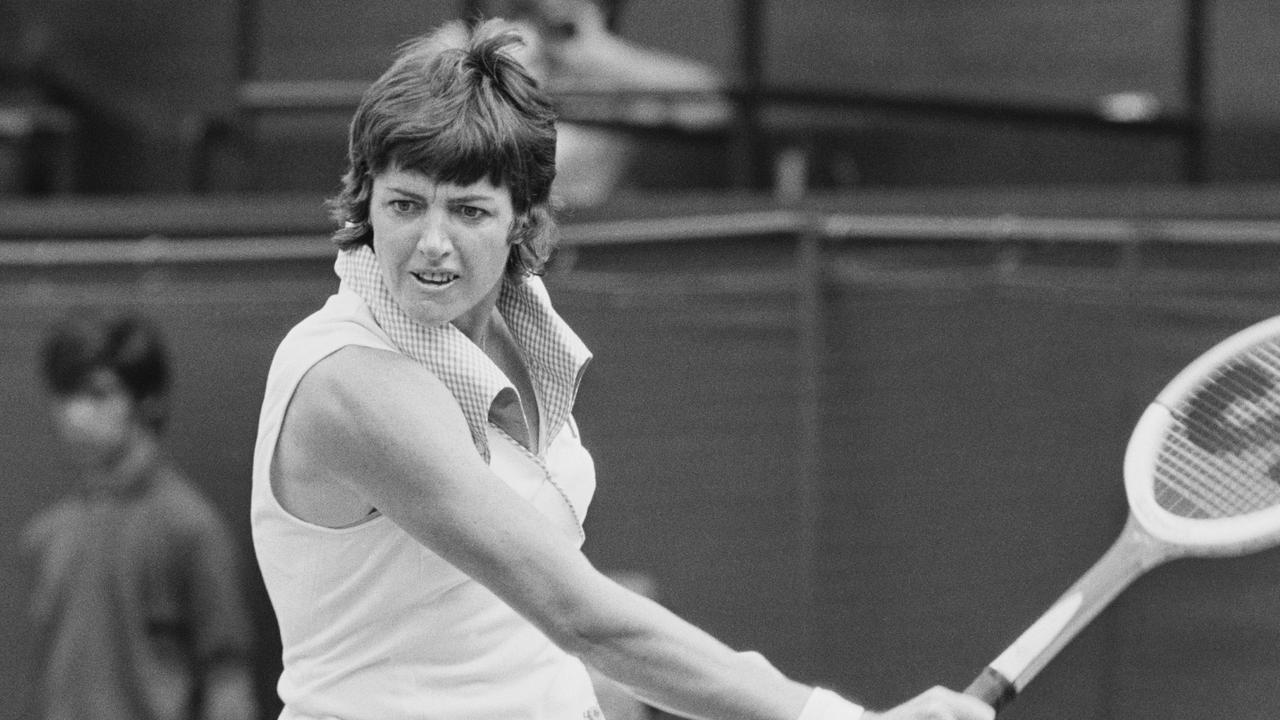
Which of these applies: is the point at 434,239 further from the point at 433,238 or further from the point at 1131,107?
the point at 1131,107

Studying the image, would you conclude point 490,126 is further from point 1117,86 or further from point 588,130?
point 1117,86

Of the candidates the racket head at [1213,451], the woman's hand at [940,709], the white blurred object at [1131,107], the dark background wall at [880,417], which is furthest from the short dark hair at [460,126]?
the white blurred object at [1131,107]

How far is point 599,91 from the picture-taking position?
550 cm

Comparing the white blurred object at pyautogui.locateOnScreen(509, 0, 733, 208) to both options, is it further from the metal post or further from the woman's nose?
the woman's nose

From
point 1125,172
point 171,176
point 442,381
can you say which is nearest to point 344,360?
point 442,381

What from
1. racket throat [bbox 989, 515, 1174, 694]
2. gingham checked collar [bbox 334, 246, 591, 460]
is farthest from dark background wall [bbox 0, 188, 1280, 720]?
gingham checked collar [bbox 334, 246, 591, 460]

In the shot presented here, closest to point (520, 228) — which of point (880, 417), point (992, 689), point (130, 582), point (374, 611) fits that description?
point (374, 611)

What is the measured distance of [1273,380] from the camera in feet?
10.8

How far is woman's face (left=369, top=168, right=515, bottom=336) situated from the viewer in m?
2.37

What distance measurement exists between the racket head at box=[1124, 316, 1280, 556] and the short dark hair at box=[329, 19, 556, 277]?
111cm

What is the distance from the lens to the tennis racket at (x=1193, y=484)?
2.87m

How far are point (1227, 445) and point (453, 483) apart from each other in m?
1.49

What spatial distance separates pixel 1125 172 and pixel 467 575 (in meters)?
3.64

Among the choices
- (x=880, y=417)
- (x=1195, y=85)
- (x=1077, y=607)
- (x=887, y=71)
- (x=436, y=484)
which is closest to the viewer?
(x=436, y=484)
